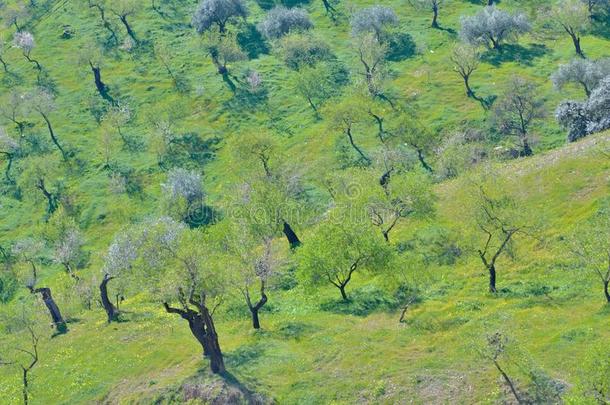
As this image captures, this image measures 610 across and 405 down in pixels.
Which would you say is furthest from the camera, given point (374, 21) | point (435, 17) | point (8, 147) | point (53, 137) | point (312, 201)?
point (435, 17)

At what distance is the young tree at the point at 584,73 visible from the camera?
100312 millimetres

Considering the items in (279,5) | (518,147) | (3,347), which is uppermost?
(279,5)

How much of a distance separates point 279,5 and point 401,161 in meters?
72.2

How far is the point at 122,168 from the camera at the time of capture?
356 feet

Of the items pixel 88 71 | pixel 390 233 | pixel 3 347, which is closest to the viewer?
pixel 3 347

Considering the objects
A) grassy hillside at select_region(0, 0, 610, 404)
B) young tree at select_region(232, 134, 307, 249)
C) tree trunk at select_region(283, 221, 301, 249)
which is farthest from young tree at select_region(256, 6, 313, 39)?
tree trunk at select_region(283, 221, 301, 249)

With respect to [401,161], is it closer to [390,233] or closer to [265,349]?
[390,233]

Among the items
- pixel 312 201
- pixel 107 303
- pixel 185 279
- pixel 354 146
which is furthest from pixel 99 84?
pixel 185 279

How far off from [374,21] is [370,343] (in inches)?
3602

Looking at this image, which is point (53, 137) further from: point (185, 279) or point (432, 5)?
point (432, 5)

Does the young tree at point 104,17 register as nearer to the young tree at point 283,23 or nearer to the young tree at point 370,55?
the young tree at point 283,23

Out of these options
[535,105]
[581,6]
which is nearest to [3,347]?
[535,105]

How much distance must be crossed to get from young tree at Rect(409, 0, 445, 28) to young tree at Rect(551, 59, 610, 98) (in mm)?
37517

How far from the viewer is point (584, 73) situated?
10131 centimetres
